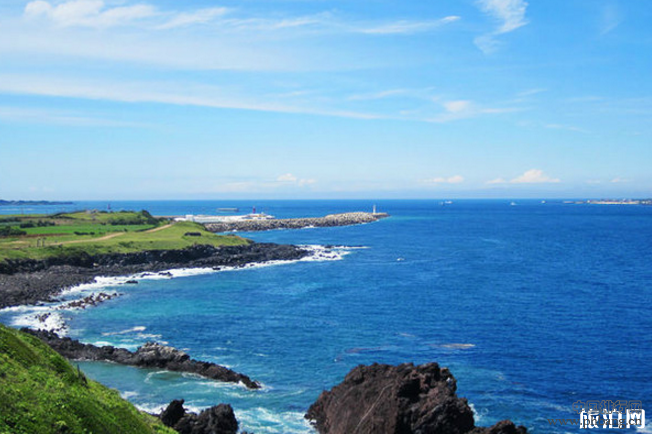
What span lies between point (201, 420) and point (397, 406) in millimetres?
10174

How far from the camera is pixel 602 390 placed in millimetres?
32812

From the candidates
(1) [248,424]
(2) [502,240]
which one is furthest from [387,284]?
(2) [502,240]

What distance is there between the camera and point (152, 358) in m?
38.3

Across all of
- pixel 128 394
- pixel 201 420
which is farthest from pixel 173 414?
pixel 128 394

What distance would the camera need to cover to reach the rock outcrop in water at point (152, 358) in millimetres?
35781

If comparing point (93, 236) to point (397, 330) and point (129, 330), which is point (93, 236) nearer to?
point (129, 330)

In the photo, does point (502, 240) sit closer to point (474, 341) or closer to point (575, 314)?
point (575, 314)

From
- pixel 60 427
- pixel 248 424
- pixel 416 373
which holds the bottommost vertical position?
pixel 248 424

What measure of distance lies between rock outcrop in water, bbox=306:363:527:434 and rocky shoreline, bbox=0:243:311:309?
45.9 meters

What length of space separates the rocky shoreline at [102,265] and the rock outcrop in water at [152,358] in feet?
75.2

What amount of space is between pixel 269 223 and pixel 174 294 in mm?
125485

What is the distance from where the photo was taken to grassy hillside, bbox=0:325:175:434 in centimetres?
1564

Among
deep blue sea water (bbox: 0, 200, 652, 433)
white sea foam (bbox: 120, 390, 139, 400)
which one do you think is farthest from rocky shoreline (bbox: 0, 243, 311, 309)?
white sea foam (bbox: 120, 390, 139, 400)

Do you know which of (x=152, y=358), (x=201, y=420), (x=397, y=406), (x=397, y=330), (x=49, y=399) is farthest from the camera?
(x=397, y=330)
